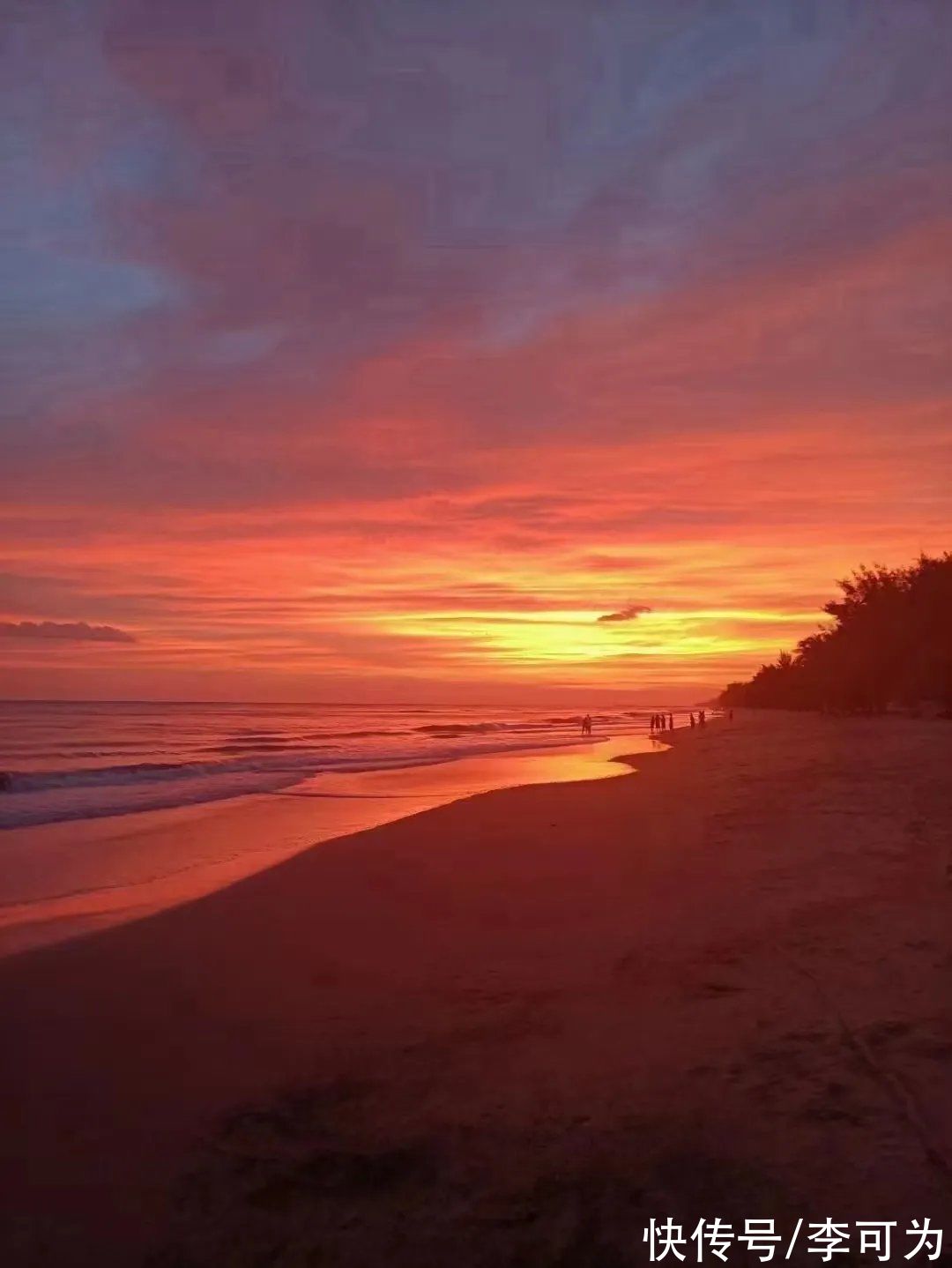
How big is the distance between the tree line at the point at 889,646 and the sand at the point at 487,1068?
47.6 metres

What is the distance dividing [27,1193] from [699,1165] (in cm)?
327

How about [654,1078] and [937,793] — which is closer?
[654,1078]

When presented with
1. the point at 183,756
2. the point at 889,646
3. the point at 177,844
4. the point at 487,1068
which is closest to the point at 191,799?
the point at 177,844

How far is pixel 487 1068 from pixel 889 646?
203 ft

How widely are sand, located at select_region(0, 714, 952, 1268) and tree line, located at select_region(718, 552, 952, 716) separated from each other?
156 ft

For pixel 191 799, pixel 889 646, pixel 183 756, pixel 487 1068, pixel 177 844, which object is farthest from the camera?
→ pixel 889 646

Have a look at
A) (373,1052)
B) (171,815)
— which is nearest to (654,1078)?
(373,1052)

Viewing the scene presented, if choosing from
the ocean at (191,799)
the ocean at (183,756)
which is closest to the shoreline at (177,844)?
the ocean at (191,799)

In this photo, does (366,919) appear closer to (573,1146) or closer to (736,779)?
(573,1146)

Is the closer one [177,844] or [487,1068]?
[487,1068]

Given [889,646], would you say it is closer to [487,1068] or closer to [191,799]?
[191,799]

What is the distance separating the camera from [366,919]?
1066cm

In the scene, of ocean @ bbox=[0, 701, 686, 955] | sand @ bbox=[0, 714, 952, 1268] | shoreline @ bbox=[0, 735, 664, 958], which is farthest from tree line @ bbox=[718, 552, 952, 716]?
sand @ bbox=[0, 714, 952, 1268]

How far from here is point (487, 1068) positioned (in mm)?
5996
